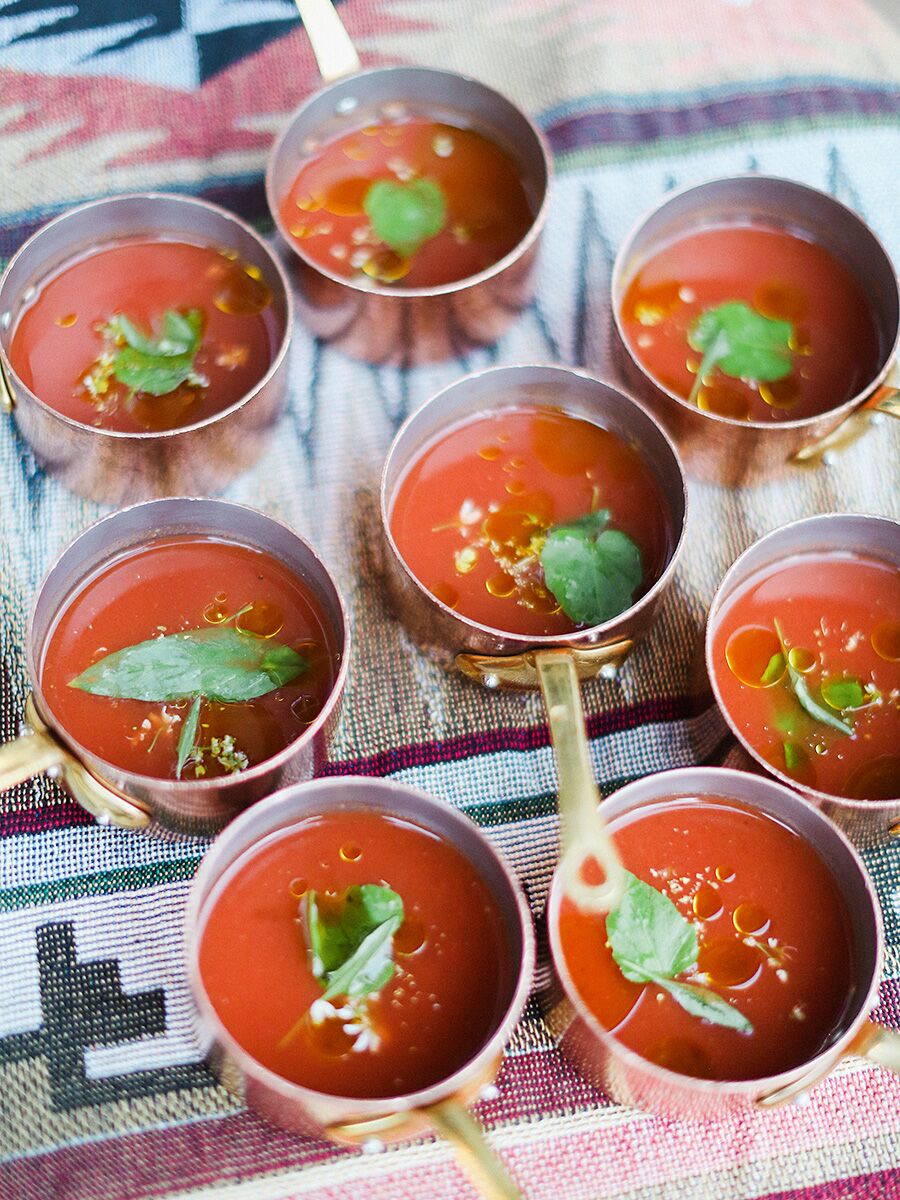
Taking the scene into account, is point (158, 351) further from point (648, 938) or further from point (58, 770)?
point (648, 938)

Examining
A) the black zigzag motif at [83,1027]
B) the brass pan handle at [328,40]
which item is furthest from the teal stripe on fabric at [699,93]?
the black zigzag motif at [83,1027]

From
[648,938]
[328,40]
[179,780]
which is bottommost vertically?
[648,938]

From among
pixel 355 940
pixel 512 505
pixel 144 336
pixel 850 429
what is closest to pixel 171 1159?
pixel 355 940

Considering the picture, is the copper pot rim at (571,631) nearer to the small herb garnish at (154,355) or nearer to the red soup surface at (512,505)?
the red soup surface at (512,505)

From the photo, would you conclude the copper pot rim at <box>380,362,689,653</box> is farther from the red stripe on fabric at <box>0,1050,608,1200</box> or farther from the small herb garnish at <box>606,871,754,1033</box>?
the red stripe on fabric at <box>0,1050,608,1200</box>

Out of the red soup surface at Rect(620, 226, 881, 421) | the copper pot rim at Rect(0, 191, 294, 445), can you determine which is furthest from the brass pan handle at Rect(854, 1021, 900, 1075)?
the copper pot rim at Rect(0, 191, 294, 445)

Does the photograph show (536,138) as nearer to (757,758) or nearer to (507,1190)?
(757,758)

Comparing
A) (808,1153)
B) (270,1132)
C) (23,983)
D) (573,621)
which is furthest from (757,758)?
(23,983)
